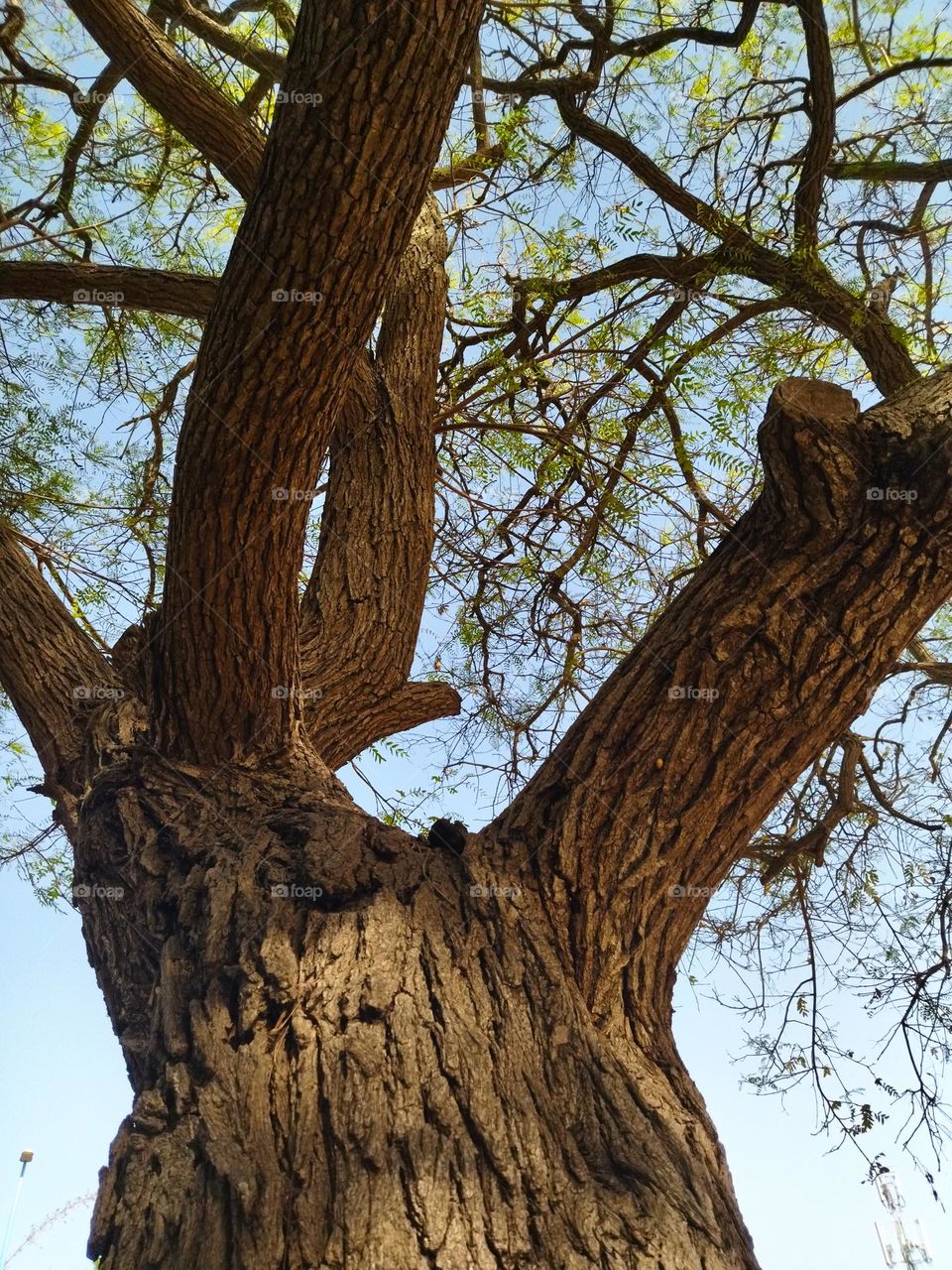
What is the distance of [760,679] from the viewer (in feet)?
7.10

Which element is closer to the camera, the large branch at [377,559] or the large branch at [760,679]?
the large branch at [760,679]

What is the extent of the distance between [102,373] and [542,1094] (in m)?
4.10

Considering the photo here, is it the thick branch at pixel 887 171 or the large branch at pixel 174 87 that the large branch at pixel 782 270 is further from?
the large branch at pixel 174 87

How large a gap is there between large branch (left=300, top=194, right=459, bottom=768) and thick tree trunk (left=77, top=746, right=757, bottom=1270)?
88cm

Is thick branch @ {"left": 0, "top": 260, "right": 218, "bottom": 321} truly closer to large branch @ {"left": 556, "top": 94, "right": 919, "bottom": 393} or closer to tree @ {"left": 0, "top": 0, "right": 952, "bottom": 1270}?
tree @ {"left": 0, "top": 0, "right": 952, "bottom": 1270}

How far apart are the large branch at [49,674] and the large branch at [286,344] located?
0.41 m

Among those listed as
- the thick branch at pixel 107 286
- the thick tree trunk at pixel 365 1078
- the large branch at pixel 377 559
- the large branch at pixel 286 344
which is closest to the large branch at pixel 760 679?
the thick tree trunk at pixel 365 1078

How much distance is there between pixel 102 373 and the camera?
188 inches

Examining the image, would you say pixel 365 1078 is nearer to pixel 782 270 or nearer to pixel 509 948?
pixel 509 948

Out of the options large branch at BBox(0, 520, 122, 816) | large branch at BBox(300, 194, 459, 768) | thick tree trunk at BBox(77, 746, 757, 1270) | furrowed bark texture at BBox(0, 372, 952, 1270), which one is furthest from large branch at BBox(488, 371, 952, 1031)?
large branch at BBox(0, 520, 122, 816)

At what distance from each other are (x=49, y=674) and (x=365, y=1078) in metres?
1.83

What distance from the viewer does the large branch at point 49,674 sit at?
2.99 meters

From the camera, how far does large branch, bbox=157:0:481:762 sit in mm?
2045

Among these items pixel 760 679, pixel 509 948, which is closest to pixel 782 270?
pixel 760 679
